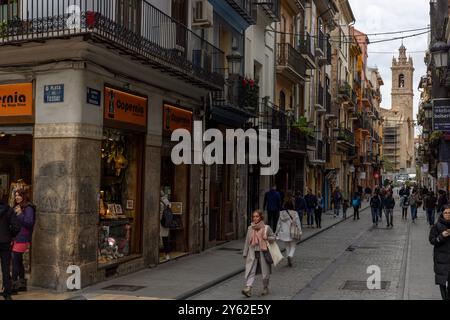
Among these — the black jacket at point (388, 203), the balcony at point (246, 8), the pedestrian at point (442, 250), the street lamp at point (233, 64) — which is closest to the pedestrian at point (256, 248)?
the pedestrian at point (442, 250)

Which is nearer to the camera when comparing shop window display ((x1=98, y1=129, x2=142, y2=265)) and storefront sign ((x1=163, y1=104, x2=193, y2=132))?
shop window display ((x1=98, y1=129, x2=142, y2=265))

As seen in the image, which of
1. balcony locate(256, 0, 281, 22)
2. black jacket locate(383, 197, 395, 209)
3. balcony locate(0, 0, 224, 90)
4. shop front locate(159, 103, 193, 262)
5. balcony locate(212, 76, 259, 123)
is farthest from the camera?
black jacket locate(383, 197, 395, 209)

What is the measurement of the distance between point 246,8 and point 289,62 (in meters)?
6.40

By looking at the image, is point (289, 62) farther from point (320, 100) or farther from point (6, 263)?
point (6, 263)

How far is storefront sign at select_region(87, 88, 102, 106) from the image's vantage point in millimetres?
10836

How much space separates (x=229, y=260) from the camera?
14797mm

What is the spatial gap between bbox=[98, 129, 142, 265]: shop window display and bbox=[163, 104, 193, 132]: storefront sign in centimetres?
126

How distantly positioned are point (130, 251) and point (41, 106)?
3.79 metres

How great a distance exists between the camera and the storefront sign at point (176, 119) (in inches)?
554

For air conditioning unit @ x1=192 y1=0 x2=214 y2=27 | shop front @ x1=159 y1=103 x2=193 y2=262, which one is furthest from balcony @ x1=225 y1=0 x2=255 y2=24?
shop front @ x1=159 y1=103 x2=193 y2=262

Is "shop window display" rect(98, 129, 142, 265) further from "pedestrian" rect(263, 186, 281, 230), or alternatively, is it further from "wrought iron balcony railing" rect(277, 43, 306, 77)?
"wrought iron balcony railing" rect(277, 43, 306, 77)

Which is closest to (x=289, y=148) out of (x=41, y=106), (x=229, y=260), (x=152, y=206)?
(x=229, y=260)

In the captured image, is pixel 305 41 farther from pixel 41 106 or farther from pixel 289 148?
pixel 41 106

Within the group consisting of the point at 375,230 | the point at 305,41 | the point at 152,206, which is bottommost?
the point at 375,230
